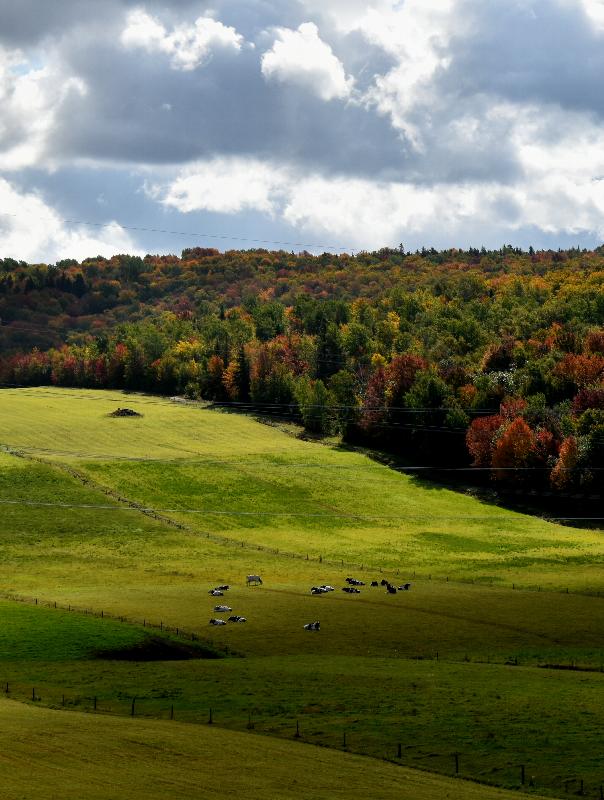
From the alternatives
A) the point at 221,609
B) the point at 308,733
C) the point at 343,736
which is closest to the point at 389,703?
the point at 343,736

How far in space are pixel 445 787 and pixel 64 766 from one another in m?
16.4

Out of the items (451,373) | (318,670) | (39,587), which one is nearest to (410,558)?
(39,587)

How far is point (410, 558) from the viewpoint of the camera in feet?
393

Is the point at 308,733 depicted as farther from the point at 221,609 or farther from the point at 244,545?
the point at 244,545

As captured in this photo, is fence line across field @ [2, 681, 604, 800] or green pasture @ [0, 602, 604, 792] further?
green pasture @ [0, 602, 604, 792]

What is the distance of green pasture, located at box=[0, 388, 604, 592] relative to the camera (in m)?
120

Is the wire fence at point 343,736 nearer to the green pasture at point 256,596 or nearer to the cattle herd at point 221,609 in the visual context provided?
the green pasture at point 256,596

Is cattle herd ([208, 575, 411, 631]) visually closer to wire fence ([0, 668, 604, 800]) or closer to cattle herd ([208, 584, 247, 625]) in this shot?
cattle herd ([208, 584, 247, 625])

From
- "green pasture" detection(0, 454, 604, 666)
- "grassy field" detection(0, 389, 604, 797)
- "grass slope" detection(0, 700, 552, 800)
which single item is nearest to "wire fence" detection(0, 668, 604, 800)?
"grassy field" detection(0, 389, 604, 797)

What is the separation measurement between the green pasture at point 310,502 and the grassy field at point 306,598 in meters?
0.47

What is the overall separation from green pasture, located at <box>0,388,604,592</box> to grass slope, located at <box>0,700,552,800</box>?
178 feet

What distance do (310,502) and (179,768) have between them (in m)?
98.7

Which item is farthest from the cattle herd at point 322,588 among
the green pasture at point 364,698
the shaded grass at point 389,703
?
the shaded grass at point 389,703

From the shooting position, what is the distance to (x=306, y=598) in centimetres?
9462
